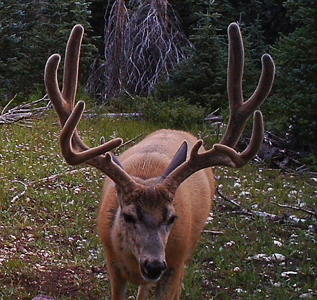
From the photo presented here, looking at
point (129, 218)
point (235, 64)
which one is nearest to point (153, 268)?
point (129, 218)

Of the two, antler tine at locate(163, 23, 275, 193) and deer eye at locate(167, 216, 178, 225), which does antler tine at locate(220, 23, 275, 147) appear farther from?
deer eye at locate(167, 216, 178, 225)

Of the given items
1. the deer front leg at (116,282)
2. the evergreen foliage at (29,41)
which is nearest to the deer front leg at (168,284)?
the deer front leg at (116,282)

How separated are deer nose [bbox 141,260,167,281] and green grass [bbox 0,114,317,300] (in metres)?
1.33

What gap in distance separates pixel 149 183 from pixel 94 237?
2.22m

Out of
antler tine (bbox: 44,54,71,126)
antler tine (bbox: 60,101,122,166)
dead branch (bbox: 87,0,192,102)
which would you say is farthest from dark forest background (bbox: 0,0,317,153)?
antler tine (bbox: 60,101,122,166)

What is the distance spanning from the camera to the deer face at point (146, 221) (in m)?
4.15

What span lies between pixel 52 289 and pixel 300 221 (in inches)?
124

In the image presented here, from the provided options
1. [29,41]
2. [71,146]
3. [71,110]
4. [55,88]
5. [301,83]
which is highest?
[55,88]

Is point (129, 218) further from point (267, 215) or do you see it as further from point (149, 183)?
point (267, 215)

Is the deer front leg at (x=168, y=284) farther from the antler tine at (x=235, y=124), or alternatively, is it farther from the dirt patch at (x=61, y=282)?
the dirt patch at (x=61, y=282)

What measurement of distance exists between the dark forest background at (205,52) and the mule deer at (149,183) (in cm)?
610

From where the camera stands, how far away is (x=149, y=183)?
4.50 meters

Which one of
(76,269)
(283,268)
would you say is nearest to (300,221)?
(283,268)

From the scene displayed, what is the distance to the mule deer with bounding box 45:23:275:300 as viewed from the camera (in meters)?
4.25
